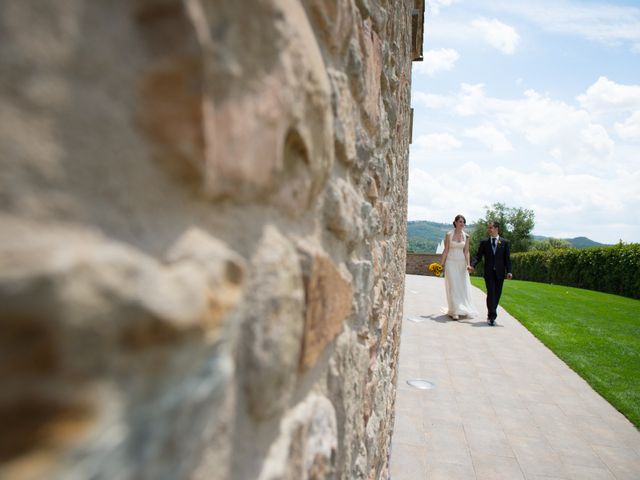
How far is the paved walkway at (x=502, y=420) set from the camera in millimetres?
3920

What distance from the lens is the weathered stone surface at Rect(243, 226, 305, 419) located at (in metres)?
0.61

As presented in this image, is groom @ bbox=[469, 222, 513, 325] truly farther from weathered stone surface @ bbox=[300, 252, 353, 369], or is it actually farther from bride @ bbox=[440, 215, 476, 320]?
weathered stone surface @ bbox=[300, 252, 353, 369]

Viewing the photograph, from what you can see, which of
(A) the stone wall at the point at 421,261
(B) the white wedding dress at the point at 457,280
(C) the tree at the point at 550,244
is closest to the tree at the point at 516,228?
(C) the tree at the point at 550,244

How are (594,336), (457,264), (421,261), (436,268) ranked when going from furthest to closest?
(421,261)
(436,268)
(457,264)
(594,336)

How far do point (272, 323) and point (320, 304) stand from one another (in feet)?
0.74

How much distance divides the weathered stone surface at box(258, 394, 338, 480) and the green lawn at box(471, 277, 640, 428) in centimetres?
524

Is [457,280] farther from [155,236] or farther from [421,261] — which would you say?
[421,261]

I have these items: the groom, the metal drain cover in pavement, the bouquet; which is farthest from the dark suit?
the bouquet

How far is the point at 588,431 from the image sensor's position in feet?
15.2

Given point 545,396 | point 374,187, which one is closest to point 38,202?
point 374,187

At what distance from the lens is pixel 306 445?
827mm

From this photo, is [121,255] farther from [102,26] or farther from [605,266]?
[605,266]

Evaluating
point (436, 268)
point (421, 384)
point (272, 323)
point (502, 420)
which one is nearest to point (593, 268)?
point (436, 268)

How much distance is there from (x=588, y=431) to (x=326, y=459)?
4856 millimetres
